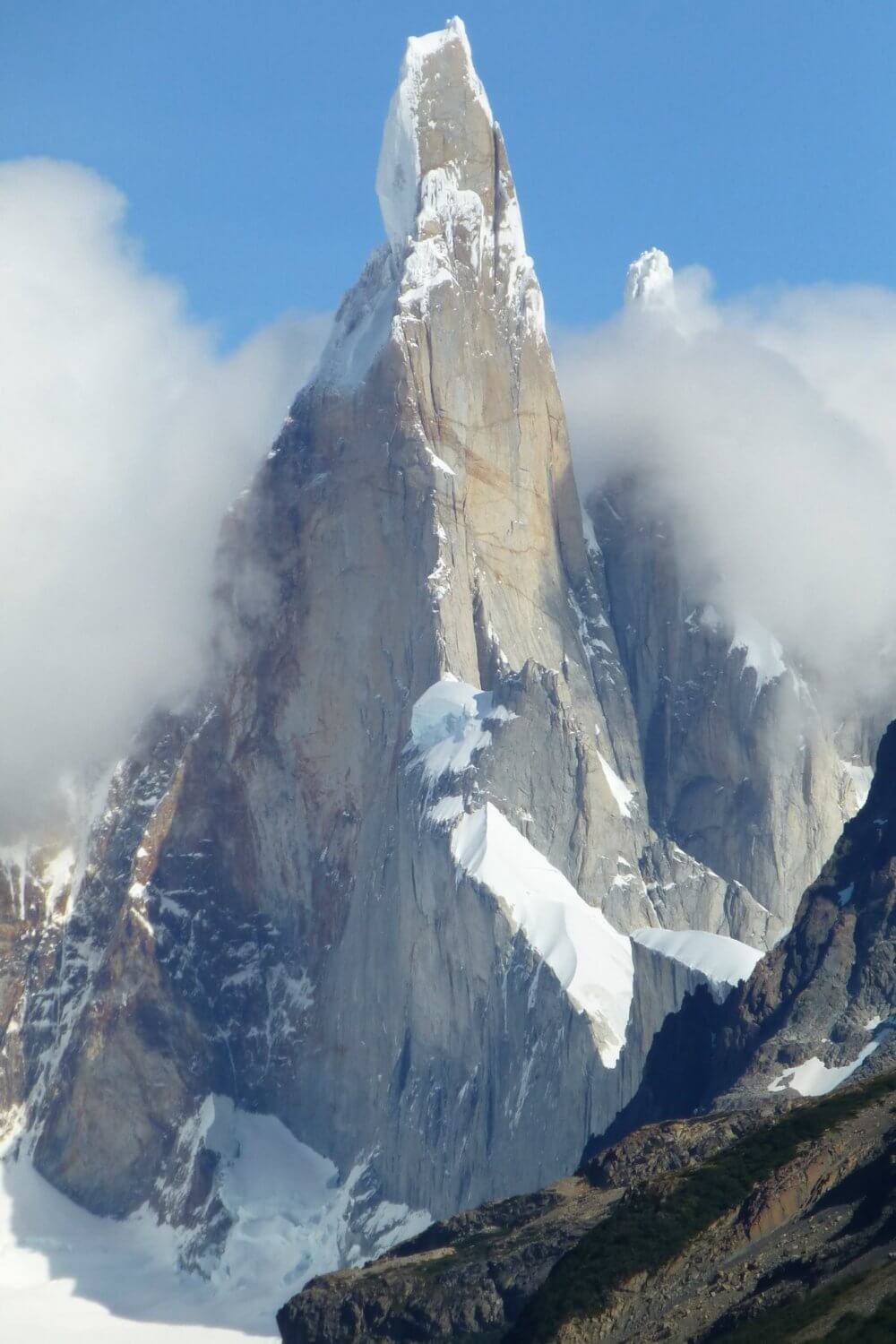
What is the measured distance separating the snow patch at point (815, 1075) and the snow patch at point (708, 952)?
36630 mm

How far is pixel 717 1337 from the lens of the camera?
100 m

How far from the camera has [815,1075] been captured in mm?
145250

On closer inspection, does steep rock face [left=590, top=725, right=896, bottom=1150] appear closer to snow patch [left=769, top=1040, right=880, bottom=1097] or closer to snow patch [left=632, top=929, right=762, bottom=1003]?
snow patch [left=769, top=1040, right=880, bottom=1097]

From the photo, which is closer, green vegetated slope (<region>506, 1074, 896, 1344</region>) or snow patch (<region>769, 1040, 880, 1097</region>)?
green vegetated slope (<region>506, 1074, 896, 1344</region>)

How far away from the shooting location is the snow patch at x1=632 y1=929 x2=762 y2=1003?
187 meters

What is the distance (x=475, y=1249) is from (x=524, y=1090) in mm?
72823

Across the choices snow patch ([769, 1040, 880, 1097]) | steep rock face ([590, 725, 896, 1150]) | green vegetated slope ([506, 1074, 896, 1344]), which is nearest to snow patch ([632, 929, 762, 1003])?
steep rock face ([590, 725, 896, 1150])

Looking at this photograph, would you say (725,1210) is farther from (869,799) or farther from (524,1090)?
(524,1090)

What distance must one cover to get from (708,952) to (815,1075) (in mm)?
46032

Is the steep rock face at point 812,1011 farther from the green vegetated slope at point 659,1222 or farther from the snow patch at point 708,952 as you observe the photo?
the green vegetated slope at point 659,1222

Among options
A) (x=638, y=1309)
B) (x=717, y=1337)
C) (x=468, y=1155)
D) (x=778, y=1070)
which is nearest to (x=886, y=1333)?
(x=717, y=1337)

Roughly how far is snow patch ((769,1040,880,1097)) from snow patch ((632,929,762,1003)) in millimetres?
36630

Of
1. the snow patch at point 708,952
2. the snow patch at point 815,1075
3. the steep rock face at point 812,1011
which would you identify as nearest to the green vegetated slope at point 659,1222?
the steep rock face at point 812,1011

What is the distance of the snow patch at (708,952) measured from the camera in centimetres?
18712
